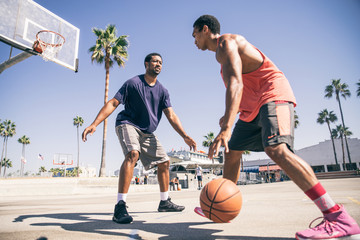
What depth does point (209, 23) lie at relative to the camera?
8.57 feet

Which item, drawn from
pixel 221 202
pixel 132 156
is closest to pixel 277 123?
pixel 221 202

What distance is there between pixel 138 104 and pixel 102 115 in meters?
0.61

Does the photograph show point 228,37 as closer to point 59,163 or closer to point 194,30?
point 194,30

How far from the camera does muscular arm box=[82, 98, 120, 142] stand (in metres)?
3.23

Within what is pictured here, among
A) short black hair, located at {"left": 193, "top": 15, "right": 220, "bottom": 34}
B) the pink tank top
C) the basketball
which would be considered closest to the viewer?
the basketball

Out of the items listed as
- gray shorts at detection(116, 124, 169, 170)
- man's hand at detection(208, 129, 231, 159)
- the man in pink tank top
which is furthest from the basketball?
gray shorts at detection(116, 124, 169, 170)

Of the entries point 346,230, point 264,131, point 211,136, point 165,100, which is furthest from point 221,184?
point 211,136

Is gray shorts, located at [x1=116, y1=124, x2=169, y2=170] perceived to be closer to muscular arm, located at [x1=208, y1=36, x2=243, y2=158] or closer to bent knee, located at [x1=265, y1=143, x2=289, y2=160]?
muscular arm, located at [x1=208, y1=36, x2=243, y2=158]

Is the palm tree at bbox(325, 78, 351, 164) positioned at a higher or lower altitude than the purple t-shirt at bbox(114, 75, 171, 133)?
higher

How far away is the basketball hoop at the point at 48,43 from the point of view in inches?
384

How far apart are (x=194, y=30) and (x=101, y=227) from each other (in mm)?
2591

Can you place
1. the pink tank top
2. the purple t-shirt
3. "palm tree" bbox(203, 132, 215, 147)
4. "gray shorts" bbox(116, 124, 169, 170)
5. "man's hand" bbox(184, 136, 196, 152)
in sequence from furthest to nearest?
"palm tree" bbox(203, 132, 215, 147) < "man's hand" bbox(184, 136, 196, 152) < the purple t-shirt < "gray shorts" bbox(116, 124, 169, 170) < the pink tank top

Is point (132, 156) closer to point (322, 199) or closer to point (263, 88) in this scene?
point (263, 88)

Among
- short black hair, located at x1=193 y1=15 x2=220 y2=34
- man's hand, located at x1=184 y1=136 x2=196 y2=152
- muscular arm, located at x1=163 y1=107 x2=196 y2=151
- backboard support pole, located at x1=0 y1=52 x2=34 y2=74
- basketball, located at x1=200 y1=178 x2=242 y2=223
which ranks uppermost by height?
backboard support pole, located at x1=0 y1=52 x2=34 y2=74
